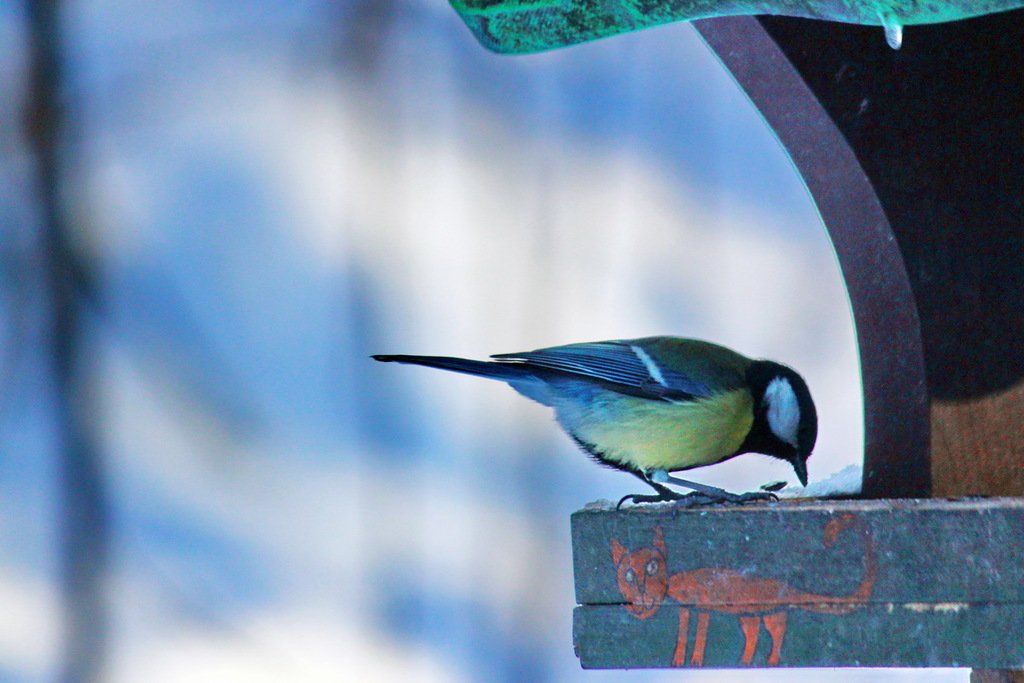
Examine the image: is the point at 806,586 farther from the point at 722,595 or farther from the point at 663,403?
the point at 663,403

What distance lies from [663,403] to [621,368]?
0.38 ft

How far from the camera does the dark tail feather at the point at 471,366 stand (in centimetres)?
202

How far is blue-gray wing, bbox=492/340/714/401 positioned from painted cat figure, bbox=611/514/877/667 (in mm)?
629

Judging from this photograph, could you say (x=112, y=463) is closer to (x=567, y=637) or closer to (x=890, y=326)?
(x=567, y=637)

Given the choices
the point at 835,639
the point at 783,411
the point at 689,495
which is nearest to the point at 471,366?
the point at 689,495

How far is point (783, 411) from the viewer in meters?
2.29

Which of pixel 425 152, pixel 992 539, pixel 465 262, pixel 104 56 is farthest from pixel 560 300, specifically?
pixel 992 539

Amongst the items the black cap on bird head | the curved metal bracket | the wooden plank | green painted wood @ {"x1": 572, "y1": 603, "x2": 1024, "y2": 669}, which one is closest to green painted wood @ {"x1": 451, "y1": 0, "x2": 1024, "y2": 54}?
the curved metal bracket

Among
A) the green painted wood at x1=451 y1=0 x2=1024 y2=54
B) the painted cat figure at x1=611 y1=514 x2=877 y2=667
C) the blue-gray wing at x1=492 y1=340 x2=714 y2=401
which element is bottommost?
the painted cat figure at x1=611 y1=514 x2=877 y2=667

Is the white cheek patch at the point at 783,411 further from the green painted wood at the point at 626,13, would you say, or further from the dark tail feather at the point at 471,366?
the green painted wood at the point at 626,13

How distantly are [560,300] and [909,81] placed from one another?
8.88 feet

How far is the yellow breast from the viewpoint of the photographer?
7.34ft

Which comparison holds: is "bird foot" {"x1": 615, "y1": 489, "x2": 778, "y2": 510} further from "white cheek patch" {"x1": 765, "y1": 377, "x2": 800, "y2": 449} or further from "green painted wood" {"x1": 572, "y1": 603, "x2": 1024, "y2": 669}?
"white cheek patch" {"x1": 765, "y1": 377, "x2": 800, "y2": 449}

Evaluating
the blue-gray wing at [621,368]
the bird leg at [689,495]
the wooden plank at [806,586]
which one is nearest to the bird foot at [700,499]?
the bird leg at [689,495]
